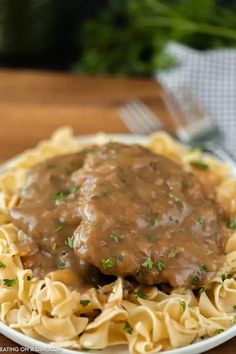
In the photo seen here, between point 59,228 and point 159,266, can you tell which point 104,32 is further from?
point 159,266

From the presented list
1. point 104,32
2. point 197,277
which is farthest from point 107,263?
point 104,32

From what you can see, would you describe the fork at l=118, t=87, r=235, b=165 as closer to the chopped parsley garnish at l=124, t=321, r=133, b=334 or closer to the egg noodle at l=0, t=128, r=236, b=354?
the egg noodle at l=0, t=128, r=236, b=354

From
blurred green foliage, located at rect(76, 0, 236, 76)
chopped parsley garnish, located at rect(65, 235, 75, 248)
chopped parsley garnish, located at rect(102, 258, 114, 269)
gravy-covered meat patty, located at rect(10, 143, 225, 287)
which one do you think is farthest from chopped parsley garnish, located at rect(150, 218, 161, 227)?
blurred green foliage, located at rect(76, 0, 236, 76)

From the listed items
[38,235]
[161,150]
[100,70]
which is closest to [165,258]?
[38,235]

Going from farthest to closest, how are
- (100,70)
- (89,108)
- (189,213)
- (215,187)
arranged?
(100,70), (89,108), (215,187), (189,213)

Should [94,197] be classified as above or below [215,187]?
above

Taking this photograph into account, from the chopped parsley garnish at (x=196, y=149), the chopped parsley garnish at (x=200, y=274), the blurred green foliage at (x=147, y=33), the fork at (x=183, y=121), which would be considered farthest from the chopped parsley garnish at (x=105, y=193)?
the blurred green foliage at (x=147, y=33)

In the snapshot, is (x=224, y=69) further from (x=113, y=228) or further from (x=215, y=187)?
(x=113, y=228)
